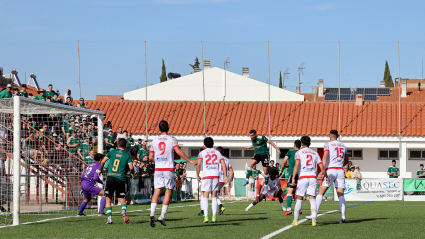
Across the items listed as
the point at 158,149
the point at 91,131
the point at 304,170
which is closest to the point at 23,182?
the point at 91,131

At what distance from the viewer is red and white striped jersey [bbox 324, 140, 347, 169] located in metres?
11.6

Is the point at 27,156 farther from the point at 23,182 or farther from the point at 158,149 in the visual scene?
the point at 158,149

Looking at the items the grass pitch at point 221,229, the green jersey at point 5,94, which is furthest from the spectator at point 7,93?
the grass pitch at point 221,229

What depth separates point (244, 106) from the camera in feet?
127

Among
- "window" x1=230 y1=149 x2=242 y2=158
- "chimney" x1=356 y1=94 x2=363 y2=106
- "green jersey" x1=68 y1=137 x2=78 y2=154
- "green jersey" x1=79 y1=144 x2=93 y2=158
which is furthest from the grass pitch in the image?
"chimney" x1=356 y1=94 x2=363 y2=106

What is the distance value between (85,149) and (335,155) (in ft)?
32.2

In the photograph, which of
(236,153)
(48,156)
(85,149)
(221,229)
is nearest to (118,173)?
(221,229)

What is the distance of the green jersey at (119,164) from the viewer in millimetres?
11414

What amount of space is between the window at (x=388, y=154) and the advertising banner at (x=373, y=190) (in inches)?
342

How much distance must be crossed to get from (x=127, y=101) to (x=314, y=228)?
31707 mm

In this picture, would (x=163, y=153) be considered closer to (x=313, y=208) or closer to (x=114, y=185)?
(x=114, y=185)

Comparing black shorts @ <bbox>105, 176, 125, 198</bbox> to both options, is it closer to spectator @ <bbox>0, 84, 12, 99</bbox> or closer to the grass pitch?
the grass pitch

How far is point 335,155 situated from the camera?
1162 centimetres

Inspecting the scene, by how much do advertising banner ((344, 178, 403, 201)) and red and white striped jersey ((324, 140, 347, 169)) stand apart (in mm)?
14055
